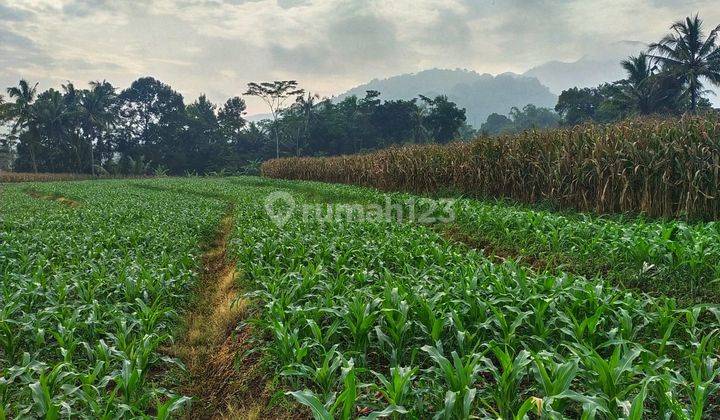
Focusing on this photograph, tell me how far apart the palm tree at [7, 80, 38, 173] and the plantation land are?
179ft

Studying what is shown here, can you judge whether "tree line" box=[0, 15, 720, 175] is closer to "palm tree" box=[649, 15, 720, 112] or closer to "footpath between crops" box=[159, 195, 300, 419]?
"palm tree" box=[649, 15, 720, 112]

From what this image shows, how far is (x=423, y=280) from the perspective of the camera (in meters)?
4.45

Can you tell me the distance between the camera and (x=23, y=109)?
49500 mm

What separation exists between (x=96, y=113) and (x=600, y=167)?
62.6 metres

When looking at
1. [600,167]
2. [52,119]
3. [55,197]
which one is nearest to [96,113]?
[52,119]

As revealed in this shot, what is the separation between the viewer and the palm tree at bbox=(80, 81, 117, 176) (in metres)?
55.1

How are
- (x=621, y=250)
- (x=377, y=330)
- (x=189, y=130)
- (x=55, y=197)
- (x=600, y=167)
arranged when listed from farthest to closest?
1. (x=189, y=130)
2. (x=55, y=197)
3. (x=600, y=167)
4. (x=621, y=250)
5. (x=377, y=330)

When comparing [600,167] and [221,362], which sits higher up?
[600,167]

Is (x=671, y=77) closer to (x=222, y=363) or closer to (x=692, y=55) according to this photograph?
(x=692, y=55)

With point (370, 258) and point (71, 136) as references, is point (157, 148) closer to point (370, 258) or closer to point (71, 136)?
point (71, 136)

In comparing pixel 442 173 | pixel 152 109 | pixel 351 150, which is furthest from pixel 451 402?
pixel 152 109

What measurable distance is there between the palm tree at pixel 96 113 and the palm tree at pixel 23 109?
526cm

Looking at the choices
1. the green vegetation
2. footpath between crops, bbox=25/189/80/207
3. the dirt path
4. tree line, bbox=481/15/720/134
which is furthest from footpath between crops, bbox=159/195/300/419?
tree line, bbox=481/15/720/134

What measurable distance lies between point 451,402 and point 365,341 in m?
1.12
